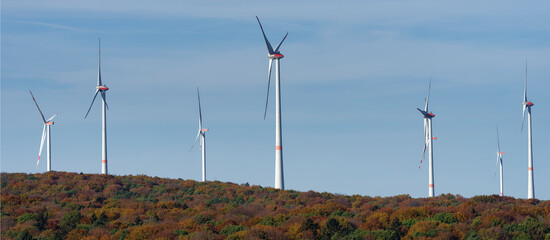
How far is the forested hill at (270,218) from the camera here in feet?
145

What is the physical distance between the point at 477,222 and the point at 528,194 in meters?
53.1

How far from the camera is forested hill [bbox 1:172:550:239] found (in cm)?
4425

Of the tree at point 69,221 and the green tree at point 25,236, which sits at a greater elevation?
the tree at point 69,221

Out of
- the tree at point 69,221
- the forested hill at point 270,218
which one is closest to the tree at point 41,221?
the forested hill at point 270,218

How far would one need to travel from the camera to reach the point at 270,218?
50.0 m

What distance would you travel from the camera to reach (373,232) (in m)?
43.4

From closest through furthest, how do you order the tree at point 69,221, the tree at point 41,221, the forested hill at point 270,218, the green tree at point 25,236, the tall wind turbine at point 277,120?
the forested hill at point 270,218
the green tree at point 25,236
the tree at point 69,221
the tree at point 41,221
the tall wind turbine at point 277,120

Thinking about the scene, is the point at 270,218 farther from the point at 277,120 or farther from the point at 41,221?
the point at 277,120

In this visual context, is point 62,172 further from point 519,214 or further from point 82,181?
point 519,214

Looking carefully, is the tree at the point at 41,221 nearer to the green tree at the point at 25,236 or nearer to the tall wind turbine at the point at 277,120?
the green tree at the point at 25,236

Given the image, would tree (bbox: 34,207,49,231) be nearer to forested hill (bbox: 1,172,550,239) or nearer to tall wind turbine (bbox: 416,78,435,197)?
forested hill (bbox: 1,172,550,239)

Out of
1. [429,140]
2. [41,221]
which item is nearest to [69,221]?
[41,221]

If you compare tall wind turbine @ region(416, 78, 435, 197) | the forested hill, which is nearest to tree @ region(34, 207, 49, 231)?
the forested hill

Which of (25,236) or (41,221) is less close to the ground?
(41,221)
